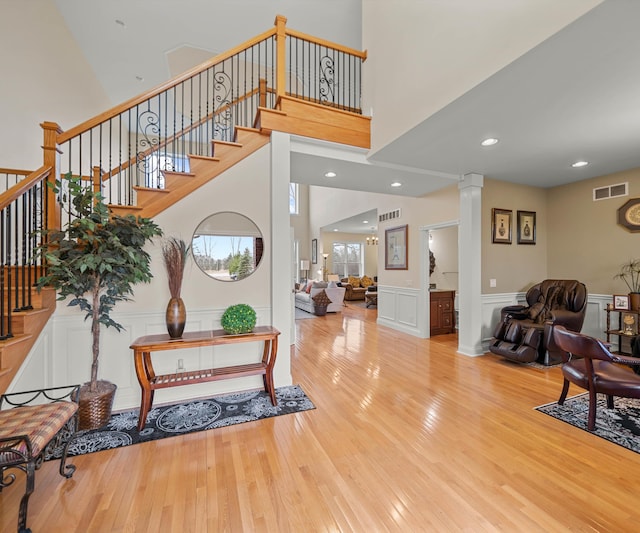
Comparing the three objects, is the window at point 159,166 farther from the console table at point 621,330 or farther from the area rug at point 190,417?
the console table at point 621,330

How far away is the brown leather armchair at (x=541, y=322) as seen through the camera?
3.82 meters

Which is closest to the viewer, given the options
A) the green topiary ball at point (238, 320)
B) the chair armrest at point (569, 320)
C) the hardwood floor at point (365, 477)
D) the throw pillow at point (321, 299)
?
the hardwood floor at point (365, 477)

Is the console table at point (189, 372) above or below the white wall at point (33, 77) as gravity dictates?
below

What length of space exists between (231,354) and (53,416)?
1.56 meters

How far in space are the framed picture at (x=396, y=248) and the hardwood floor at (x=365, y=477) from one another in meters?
3.49

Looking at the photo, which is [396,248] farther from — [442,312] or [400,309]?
[442,312]

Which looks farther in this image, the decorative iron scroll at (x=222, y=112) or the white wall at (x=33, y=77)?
the decorative iron scroll at (x=222, y=112)

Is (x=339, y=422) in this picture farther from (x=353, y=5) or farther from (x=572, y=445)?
(x=353, y=5)

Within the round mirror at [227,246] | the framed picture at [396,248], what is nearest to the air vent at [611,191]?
the framed picture at [396,248]

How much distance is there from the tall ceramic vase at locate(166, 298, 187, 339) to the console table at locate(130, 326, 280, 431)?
2.6 inches

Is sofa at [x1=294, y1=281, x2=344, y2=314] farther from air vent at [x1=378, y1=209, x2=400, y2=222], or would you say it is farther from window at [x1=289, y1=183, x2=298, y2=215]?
window at [x1=289, y1=183, x2=298, y2=215]

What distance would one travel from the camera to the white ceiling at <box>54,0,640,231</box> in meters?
1.94

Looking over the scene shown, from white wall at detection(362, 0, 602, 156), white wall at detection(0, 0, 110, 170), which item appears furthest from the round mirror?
white wall at detection(0, 0, 110, 170)

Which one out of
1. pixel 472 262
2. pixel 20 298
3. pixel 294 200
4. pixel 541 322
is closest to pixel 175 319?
pixel 20 298
